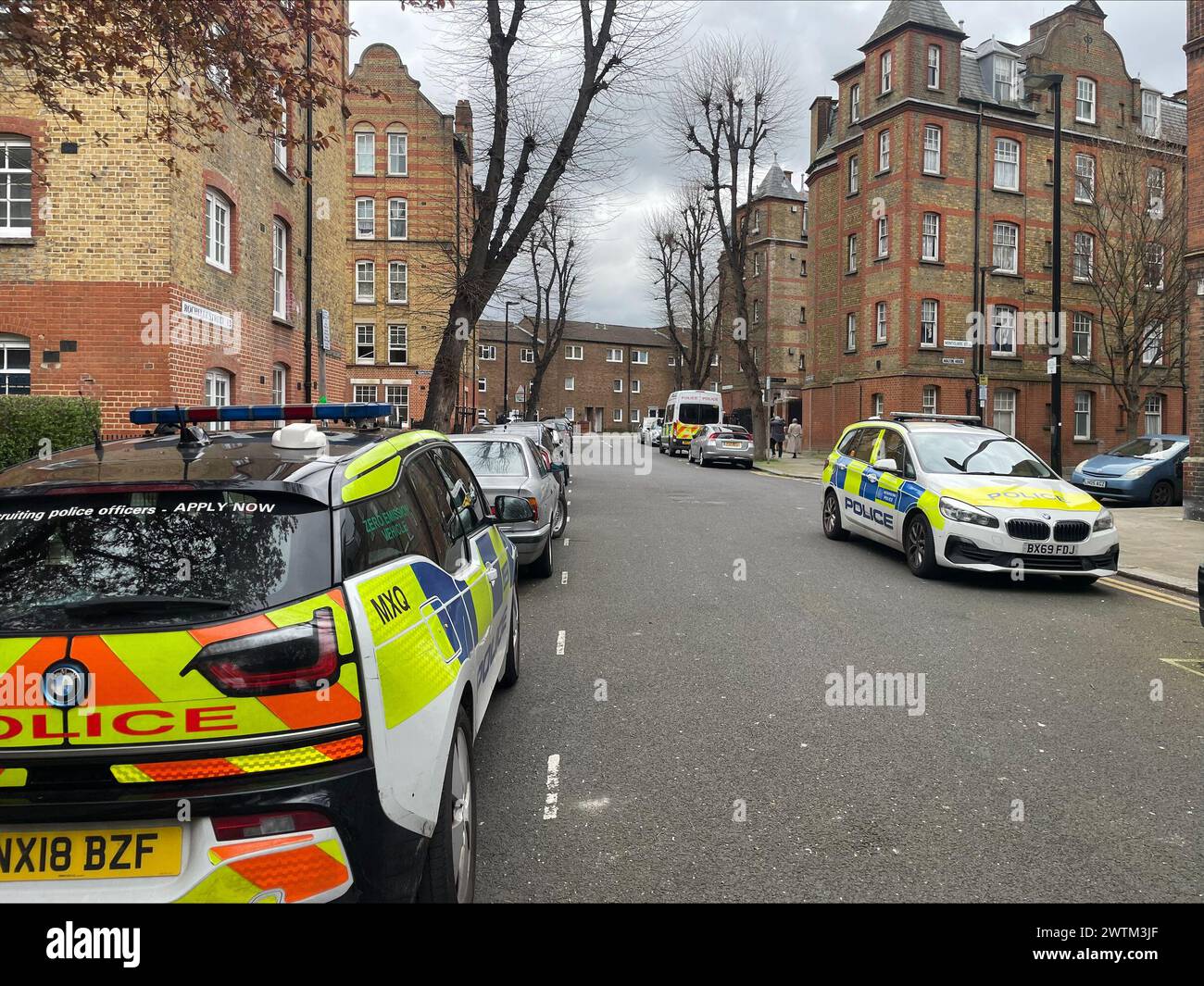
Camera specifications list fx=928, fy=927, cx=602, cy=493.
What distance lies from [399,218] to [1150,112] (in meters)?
33.2

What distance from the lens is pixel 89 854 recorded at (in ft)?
7.47

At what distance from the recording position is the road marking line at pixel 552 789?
3980 mm

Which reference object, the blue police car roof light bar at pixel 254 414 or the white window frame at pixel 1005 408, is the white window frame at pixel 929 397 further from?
the blue police car roof light bar at pixel 254 414

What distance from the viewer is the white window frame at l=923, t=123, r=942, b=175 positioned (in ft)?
114

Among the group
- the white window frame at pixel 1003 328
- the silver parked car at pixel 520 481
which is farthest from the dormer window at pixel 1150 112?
the silver parked car at pixel 520 481

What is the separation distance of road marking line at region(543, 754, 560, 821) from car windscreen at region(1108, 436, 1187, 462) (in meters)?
18.5

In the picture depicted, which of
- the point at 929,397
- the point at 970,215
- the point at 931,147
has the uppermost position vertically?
the point at 931,147

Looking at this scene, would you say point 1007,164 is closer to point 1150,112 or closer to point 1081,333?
point 1081,333

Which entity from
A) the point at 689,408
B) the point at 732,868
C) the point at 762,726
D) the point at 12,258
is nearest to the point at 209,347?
the point at 12,258

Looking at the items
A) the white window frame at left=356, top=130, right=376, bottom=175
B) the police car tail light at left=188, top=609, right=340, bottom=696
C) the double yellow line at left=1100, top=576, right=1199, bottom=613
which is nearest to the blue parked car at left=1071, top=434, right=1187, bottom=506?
the double yellow line at left=1100, top=576, right=1199, bottom=613

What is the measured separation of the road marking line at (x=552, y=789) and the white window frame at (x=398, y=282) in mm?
42481

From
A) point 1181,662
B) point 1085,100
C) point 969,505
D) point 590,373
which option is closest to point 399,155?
point 1085,100
